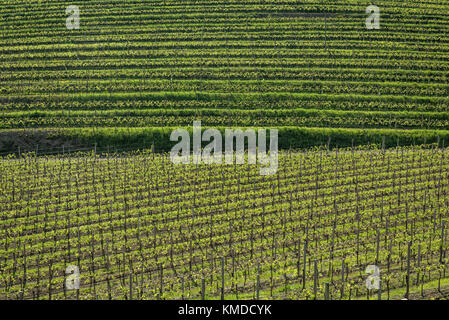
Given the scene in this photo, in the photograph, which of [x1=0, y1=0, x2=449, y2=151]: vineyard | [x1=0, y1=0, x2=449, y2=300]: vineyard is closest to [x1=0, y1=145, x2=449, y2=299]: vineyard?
[x1=0, y1=0, x2=449, y2=300]: vineyard

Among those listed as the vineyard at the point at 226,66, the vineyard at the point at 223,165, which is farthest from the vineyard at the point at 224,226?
the vineyard at the point at 226,66

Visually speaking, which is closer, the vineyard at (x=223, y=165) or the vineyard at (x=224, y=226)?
the vineyard at (x=224, y=226)

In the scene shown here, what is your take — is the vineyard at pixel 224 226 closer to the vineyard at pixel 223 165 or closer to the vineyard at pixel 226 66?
the vineyard at pixel 223 165

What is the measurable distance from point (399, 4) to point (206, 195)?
3123 centimetres

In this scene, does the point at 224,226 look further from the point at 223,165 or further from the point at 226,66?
the point at 226,66

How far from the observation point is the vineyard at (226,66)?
33.8 meters

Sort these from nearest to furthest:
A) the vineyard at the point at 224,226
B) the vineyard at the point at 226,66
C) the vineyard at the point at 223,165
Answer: the vineyard at the point at 224,226, the vineyard at the point at 223,165, the vineyard at the point at 226,66

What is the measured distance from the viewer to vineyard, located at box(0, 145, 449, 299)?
16.8 metres

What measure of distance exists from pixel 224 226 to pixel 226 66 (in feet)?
65.6

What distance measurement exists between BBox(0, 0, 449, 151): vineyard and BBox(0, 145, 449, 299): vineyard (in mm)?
5177

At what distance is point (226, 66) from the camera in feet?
128

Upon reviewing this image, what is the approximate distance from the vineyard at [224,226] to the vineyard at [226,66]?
17.0 ft

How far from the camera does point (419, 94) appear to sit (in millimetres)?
36094

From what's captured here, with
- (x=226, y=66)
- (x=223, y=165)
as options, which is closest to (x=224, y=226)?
(x=223, y=165)
